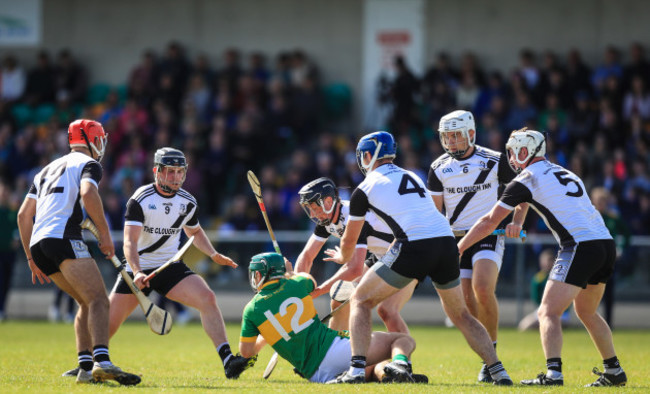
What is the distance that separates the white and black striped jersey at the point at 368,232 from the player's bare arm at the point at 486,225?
93 centimetres

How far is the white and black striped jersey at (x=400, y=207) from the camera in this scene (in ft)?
24.1

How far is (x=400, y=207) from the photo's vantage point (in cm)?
735

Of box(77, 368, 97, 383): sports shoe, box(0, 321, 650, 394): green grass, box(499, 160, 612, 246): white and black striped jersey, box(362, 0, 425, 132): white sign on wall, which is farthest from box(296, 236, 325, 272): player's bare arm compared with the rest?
box(362, 0, 425, 132): white sign on wall

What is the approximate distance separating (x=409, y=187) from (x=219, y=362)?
3.53m

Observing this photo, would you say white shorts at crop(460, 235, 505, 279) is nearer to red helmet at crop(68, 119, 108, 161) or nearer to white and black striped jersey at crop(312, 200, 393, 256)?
white and black striped jersey at crop(312, 200, 393, 256)

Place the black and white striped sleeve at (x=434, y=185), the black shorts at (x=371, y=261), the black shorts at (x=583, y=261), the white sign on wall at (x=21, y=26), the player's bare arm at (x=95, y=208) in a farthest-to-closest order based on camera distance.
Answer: the white sign on wall at (x=21, y=26)
the black and white striped sleeve at (x=434, y=185)
the black shorts at (x=371, y=261)
the black shorts at (x=583, y=261)
the player's bare arm at (x=95, y=208)

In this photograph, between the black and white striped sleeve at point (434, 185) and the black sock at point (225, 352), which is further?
the black and white striped sleeve at point (434, 185)

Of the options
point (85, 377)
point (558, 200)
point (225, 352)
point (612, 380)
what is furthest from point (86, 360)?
point (612, 380)

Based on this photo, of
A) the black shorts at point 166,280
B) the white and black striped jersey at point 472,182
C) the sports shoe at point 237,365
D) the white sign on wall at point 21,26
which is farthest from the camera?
the white sign on wall at point 21,26

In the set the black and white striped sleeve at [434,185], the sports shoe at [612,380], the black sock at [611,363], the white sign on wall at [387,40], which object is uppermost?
the white sign on wall at [387,40]

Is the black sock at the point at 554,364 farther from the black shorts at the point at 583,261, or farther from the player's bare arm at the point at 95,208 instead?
the player's bare arm at the point at 95,208

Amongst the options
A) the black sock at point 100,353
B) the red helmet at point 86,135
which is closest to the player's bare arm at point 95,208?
the red helmet at point 86,135

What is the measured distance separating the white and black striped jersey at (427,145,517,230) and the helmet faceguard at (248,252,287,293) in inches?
80.1

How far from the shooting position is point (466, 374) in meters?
8.80
